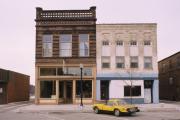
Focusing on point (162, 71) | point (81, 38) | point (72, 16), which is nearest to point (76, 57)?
point (81, 38)

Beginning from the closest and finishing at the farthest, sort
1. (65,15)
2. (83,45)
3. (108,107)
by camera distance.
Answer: (108,107)
(83,45)
(65,15)

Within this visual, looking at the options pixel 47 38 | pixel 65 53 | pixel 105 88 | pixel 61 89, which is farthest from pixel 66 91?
pixel 47 38

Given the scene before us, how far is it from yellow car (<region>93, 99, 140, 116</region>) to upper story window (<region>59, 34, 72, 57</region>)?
12.8 metres

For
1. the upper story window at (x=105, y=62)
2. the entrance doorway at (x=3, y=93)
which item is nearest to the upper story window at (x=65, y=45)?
the upper story window at (x=105, y=62)

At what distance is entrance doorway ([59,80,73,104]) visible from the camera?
3953 centimetres

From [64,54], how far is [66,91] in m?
4.83

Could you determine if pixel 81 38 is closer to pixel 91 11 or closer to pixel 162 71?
pixel 91 11

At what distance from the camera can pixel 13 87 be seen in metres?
46.3

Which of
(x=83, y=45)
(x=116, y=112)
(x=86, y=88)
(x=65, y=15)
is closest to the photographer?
(x=116, y=112)

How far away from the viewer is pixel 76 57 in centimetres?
3909

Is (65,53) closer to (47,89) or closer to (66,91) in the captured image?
(66,91)

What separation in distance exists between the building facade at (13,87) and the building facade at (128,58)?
1316cm

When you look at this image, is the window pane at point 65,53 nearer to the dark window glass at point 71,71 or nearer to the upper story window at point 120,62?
the dark window glass at point 71,71

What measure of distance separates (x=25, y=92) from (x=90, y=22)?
2293 centimetres
